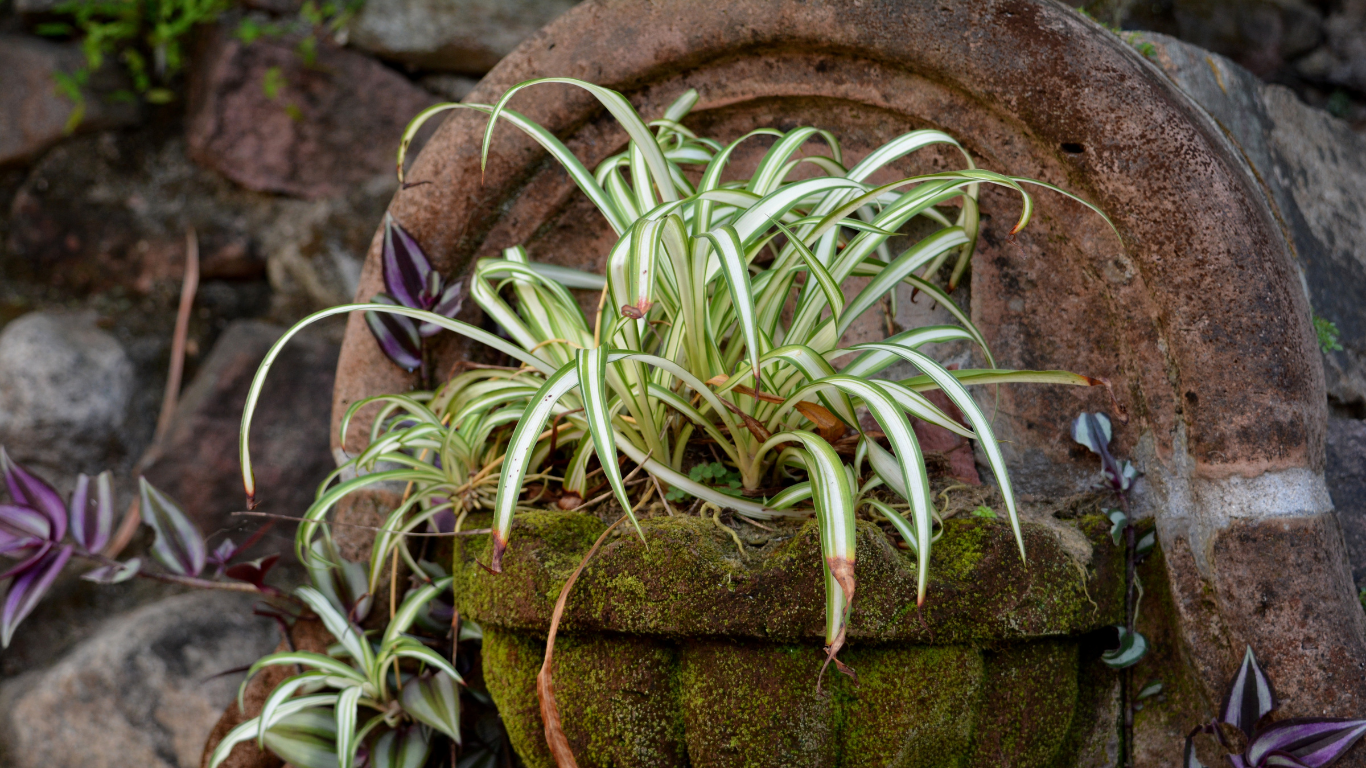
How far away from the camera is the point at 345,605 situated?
1.26m

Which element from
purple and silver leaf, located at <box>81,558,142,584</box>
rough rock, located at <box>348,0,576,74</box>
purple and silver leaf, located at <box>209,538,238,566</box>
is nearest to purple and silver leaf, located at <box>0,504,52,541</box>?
purple and silver leaf, located at <box>81,558,142,584</box>

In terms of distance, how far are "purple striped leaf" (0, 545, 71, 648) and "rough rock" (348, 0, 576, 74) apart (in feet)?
3.82

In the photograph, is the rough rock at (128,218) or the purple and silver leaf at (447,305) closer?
the purple and silver leaf at (447,305)

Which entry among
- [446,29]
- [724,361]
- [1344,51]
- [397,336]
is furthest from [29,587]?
[1344,51]

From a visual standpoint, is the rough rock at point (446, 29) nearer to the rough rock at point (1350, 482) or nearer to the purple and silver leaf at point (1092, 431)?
the purple and silver leaf at point (1092, 431)

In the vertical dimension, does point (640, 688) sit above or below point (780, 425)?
below

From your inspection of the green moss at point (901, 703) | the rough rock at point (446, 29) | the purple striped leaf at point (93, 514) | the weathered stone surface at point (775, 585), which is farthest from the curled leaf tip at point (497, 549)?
the rough rock at point (446, 29)

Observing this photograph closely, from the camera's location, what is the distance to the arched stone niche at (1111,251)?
3.03 feet

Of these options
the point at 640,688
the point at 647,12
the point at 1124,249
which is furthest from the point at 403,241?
the point at 1124,249

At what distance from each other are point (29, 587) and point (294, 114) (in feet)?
3.43

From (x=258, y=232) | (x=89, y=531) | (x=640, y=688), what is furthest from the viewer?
(x=258, y=232)

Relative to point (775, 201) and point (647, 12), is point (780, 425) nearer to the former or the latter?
point (775, 201)

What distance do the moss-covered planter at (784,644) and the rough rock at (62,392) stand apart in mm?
1299

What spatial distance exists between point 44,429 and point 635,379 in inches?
57.7
